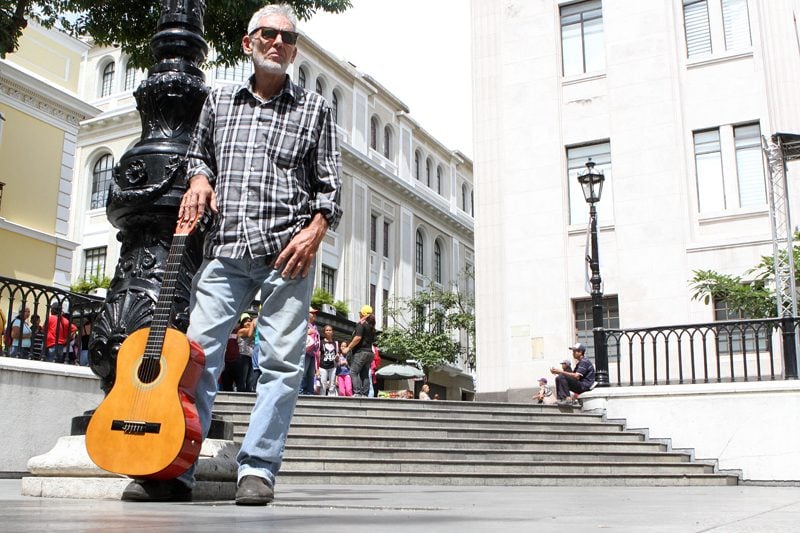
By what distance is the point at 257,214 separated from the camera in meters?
3.85

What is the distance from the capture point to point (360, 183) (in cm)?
4375

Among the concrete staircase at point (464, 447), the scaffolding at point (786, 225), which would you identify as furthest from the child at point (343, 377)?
the scaffolding at point (786, 225)

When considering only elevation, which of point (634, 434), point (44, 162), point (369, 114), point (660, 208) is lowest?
point (634, 434)

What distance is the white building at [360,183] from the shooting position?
3950cm

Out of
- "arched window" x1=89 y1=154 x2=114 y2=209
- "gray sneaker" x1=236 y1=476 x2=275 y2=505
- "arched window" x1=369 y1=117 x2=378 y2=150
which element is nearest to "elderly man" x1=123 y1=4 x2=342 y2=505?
"gray sneaker" x1=236 y1=476 x2=275 y2=505

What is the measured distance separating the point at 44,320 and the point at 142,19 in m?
5.09

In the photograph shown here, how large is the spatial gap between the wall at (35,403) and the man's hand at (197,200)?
22.7 feet

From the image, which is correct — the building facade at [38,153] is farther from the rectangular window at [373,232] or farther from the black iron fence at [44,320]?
the rectangular window at [373,232]

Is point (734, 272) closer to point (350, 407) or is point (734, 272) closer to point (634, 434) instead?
point (634, 434)

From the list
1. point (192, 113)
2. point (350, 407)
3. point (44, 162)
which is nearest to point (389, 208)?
point (44, 162)

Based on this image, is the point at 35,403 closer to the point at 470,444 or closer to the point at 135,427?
the point at 470,444

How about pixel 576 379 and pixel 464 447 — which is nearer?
pixel 464 447

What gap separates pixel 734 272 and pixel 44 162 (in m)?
21.1

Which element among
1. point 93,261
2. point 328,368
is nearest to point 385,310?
point 93,261
